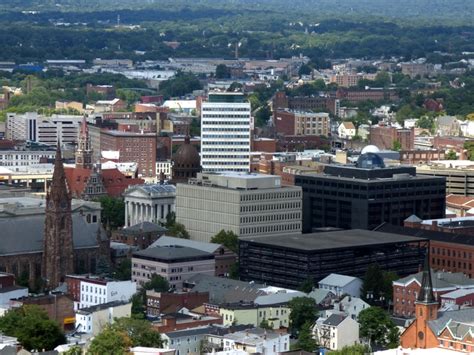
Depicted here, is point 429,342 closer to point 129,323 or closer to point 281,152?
point 129,323

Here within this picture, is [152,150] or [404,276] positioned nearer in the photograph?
[404,276]

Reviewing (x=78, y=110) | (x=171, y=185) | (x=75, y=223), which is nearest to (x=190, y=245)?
(x=75, y=223)

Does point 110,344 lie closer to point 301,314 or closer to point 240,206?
point 301,314

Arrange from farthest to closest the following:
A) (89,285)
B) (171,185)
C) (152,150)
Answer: (152,150) < (171,185) < (89,285)

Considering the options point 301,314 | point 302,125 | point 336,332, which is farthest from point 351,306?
point 302,125

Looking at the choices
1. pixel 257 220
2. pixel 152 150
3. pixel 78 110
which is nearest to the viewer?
pixel 257 220

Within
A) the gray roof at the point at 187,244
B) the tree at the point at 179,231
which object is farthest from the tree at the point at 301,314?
the tree at the point at 179,231

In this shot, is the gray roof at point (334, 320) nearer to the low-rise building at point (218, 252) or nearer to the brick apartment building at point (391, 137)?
the low-rise building at point (218, 252)
